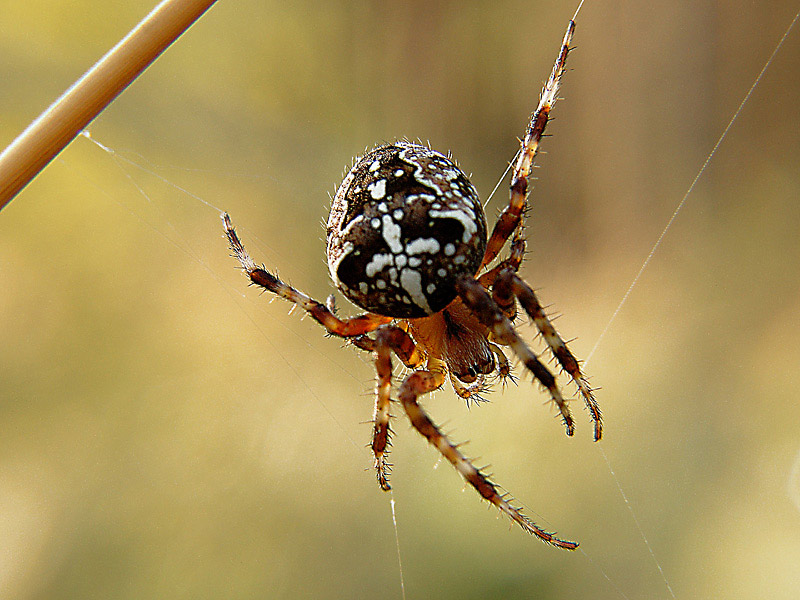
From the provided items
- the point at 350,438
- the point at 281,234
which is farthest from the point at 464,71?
the point at 350,438

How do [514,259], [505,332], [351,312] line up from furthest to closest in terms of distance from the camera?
[351,312], [514,259], [505,332]

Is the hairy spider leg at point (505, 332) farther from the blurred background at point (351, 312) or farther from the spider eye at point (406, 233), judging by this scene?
the blurred background at point (351, 312)

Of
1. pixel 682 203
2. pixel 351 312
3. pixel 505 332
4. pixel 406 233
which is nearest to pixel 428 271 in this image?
pixel 406 233

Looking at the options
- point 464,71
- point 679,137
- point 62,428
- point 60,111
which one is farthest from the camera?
point 464,71

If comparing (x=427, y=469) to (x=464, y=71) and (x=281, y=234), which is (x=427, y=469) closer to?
(x=281, y=234)

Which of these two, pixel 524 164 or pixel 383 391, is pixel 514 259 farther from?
pixel 383 391

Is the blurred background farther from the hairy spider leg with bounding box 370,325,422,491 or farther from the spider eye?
the spider eye
